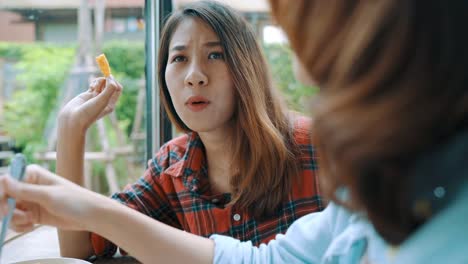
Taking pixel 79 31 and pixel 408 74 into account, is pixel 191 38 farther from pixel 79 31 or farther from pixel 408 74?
pixel 408 74

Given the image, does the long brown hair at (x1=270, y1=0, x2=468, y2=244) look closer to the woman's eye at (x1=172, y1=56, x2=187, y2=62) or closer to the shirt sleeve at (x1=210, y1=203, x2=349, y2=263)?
the shirt sleeve at (x1=210, y1=203, x2=349, y2=263)

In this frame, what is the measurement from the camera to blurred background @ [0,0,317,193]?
1173mm

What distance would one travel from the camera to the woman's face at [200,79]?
1.02 metres

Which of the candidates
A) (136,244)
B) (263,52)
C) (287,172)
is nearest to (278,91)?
(263,52)

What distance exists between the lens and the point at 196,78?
1.01 meters

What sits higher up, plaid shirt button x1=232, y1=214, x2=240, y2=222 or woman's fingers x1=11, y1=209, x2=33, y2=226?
woman's fingers x1=11, y1=209, x2=33, y2=226

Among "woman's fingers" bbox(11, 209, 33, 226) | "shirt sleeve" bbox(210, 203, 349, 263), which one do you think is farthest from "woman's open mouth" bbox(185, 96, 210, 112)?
"woman's fingers" bbox(11, 209, 33, 226)

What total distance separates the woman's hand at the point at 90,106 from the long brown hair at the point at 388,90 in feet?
2.43

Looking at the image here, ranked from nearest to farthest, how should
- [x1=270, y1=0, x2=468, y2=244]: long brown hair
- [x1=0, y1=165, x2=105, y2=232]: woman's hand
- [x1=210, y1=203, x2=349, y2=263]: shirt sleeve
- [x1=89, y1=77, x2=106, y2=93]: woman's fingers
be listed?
[x1=270, y1=0, x2=468, y2=244]: long brown hair < [x1=0, y1=165, x2=105, y2=232]: woman's hand < [x1=210, y1=203, x2=349, y2=263]: shirt sleeve < [x1=89, y1=77, x2=106, y2=93]: woman's fingers

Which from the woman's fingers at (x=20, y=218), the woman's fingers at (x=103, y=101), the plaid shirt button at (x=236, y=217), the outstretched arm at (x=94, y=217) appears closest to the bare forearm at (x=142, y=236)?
the outstretched arm at (x=94, y=217)

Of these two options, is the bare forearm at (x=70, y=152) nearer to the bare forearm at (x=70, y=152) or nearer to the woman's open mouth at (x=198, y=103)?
the bare forearm at (x=70, y=152)

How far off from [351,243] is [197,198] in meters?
0.56

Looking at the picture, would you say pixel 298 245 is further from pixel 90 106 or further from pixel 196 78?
pixel 90 106

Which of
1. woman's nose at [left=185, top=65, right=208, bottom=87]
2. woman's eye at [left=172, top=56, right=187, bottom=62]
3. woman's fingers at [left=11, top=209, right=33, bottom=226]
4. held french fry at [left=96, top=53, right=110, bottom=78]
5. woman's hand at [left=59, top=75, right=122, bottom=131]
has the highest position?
woman's eye at [left=172, top=56, right=187, bottom=62]
